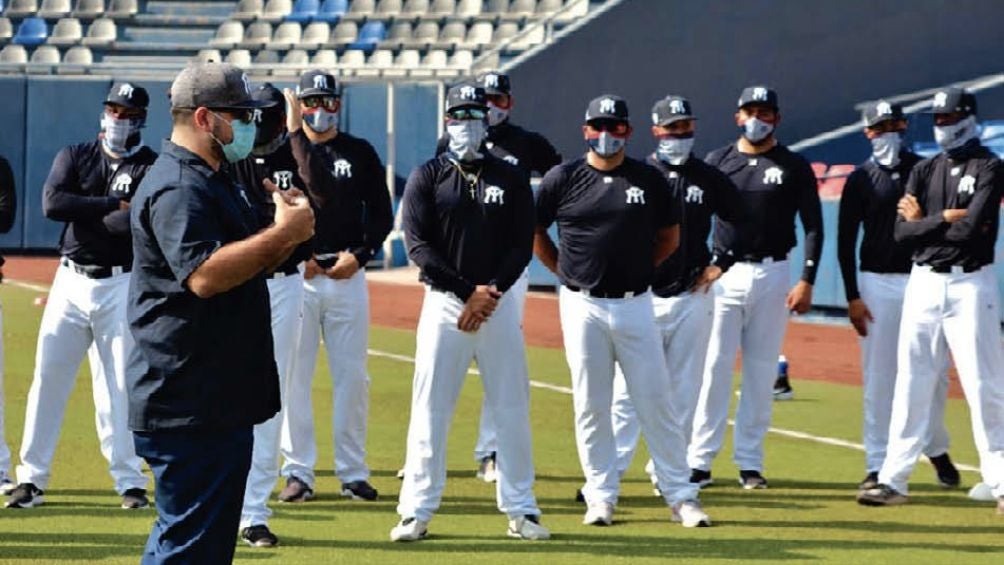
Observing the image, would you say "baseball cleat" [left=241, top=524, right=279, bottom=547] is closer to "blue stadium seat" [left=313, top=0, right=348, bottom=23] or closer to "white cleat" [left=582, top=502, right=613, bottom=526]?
"white cleat" [left=582, top=502, right=613, bottom=526]

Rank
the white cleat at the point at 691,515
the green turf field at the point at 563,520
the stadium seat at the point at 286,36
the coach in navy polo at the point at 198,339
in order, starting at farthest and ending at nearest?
the stadium seat at the point at 286,36, the white cleat at the point at 691,515, the green turf field at the point at 563,520, the coach in navy polo at the point at 198,339

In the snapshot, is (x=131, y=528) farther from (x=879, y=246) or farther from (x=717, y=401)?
(x=879, y=246)

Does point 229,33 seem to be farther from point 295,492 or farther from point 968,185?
point 968,185

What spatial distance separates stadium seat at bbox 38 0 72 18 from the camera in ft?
119

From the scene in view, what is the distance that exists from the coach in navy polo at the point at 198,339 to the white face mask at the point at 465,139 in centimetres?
322

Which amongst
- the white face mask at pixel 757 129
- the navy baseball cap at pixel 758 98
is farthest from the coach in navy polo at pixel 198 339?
the white face mask at pixel 757 129

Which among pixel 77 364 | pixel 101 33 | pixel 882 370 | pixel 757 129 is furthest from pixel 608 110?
pixel 101 33

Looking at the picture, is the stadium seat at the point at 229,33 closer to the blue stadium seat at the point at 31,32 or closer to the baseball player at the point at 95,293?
the blue stadium seat at the point at 31,32

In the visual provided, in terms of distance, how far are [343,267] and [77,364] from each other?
5.09ft

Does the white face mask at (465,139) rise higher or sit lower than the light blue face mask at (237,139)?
lower

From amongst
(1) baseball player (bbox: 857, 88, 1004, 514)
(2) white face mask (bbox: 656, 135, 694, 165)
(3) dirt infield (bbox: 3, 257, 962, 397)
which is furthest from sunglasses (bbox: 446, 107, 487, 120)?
(3) dirt infield (bbox: 3, 257, 962, 397)

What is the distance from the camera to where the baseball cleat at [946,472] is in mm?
10930

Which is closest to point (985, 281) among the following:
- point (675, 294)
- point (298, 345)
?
point (675, 294)

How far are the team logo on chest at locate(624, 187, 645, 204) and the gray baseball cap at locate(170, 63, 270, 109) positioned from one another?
3.90m
